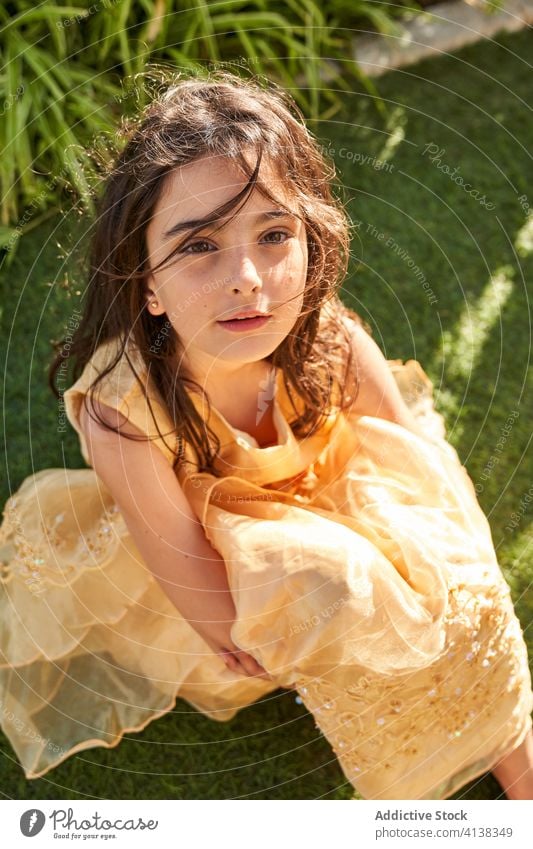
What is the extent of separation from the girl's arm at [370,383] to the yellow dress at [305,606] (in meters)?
0.04

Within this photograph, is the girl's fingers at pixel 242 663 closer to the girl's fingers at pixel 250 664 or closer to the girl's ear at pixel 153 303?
the girl's fingers at pixel 250 664

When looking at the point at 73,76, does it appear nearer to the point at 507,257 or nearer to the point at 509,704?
the point at 507,257

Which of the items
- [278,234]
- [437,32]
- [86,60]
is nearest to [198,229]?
[278,234]

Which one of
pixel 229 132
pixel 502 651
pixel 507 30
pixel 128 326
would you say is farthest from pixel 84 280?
pixel 507 30

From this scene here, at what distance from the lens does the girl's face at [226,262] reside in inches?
43.6

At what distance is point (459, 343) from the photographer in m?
1.88

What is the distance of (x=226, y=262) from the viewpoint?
1.12 metres

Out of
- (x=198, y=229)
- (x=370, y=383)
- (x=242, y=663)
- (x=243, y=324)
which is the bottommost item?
(x=242, y=663)

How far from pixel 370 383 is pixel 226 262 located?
15.3 inches

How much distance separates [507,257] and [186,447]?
3.27 ft

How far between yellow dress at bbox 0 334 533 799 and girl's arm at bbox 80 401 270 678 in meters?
0.03

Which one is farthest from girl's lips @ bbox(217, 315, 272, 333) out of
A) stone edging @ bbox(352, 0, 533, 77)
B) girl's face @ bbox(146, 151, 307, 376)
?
stone edging @ bbox(352, 0, 533, 77)

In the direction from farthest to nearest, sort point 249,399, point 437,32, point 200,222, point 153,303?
1. point 437,32
2. point 249,399
3. point 153,303
4. point 200,222

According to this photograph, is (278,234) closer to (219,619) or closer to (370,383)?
(370,383)
